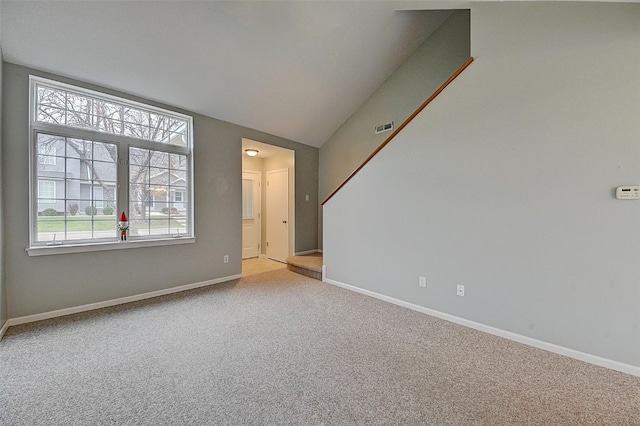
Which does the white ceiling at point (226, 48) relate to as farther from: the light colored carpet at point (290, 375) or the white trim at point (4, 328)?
the light colored carpet at point (290, 375)

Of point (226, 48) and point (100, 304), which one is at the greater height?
point (226, 48)

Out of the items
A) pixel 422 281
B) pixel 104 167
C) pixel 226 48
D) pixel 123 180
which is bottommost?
pixel 422 281

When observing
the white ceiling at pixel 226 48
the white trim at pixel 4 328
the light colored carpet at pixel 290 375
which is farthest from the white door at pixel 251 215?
the white trim at pixel 4 328

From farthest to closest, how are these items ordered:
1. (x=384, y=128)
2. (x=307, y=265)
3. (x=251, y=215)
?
1. (x=251, y=215)
2. (x=384, y=128)
3. (x=307, y=265)

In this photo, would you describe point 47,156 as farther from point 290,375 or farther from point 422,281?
point 422,281

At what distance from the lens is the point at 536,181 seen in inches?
90.4

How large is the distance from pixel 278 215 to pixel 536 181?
4.59m

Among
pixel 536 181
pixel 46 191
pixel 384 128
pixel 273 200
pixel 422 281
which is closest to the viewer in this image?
pixel 536 181

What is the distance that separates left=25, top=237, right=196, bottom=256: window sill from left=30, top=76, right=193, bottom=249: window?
70 mm

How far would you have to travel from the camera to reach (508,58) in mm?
2422

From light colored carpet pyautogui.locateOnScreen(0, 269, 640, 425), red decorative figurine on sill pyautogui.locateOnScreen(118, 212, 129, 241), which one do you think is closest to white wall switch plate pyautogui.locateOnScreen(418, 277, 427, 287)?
light colored carpet pyautogui.locateOnScreen(0, 269, 640, 425)

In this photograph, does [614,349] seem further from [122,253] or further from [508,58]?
[122,253]

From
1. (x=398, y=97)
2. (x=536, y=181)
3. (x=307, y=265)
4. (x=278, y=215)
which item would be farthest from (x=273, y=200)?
(x=536, y=181)

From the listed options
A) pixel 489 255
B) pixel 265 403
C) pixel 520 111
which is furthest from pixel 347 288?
pixel 520 111
